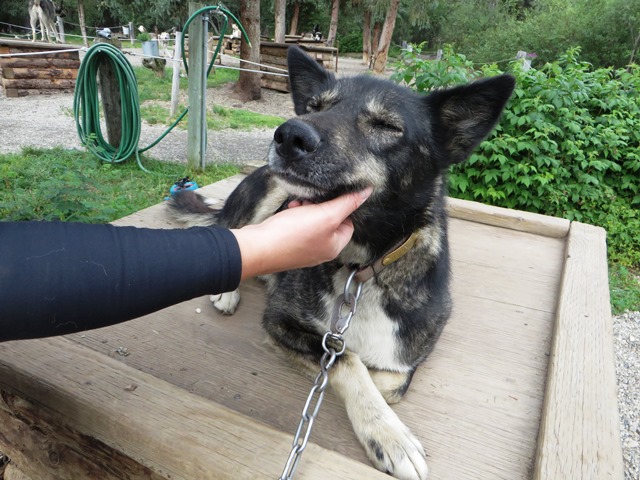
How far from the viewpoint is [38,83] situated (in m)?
11.3

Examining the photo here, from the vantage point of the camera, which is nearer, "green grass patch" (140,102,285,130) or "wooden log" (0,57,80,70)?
"green grass patch" (140,102,285,130)

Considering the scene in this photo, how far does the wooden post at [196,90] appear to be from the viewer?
16.1 feet

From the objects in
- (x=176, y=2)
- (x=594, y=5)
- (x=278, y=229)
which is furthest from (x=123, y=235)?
(x=176, y=2)

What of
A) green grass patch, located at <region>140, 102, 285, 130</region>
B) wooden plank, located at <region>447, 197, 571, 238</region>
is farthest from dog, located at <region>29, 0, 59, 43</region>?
wooden plank, located at <region>447, 197, 571, 238</region>

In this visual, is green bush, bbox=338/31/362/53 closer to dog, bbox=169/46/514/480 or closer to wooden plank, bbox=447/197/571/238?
wooden plank, bbox=447/197/571/238

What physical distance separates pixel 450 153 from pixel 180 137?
7353 mm

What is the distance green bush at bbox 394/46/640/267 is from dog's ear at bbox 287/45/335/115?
3222 millimetres

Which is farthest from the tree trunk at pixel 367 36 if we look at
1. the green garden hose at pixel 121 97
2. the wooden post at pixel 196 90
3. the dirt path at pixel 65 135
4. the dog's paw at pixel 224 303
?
the dog's paw at pixel 224 303

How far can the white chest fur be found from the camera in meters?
1.89

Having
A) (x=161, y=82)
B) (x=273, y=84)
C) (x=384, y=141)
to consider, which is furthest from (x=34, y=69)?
(x=384, y=141)

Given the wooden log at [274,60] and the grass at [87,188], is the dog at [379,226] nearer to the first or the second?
the grass at [87,188]

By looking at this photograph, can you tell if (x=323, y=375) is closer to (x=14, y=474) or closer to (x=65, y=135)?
(x=14, y=474)

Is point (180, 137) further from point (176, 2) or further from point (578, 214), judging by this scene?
point (176, 2)

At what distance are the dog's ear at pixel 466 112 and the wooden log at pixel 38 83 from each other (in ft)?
41.0
